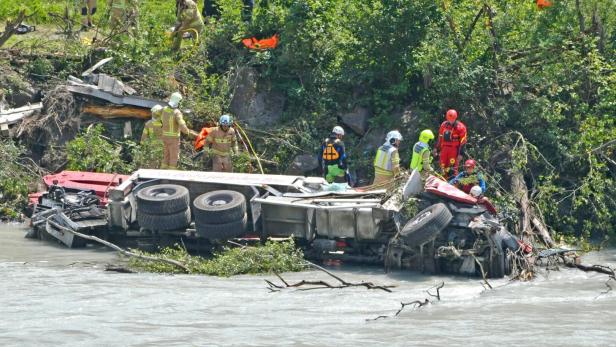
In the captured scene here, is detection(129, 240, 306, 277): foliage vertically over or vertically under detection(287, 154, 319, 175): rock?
under

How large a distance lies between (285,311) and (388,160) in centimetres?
490

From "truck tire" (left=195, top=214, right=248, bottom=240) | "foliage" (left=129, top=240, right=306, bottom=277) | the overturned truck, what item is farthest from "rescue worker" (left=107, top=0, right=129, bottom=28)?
"foliage" (left=129, top=240, right=306, bottom=277)

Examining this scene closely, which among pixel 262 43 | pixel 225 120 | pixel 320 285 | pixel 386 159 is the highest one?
pixel 262 43

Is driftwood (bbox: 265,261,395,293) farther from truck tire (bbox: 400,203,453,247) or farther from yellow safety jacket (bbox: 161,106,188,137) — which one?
yellow safety jacket (bbox: 161,106,188,137)

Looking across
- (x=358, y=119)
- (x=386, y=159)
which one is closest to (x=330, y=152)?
(x=386, y=159)

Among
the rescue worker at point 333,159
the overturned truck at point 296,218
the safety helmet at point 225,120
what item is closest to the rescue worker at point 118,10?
the safety helmet at point 225,120

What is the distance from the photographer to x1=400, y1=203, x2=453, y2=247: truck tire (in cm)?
1609

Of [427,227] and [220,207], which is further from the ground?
[220,207]

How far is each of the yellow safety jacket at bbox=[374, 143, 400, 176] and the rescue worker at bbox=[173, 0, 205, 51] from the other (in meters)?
6.59

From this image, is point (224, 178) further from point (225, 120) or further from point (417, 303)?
point (417, 303)

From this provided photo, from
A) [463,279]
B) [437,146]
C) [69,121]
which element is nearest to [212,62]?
[69,121]

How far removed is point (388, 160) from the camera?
18.7 m

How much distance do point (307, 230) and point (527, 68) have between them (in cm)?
577

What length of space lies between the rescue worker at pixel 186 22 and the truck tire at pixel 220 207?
699cm
